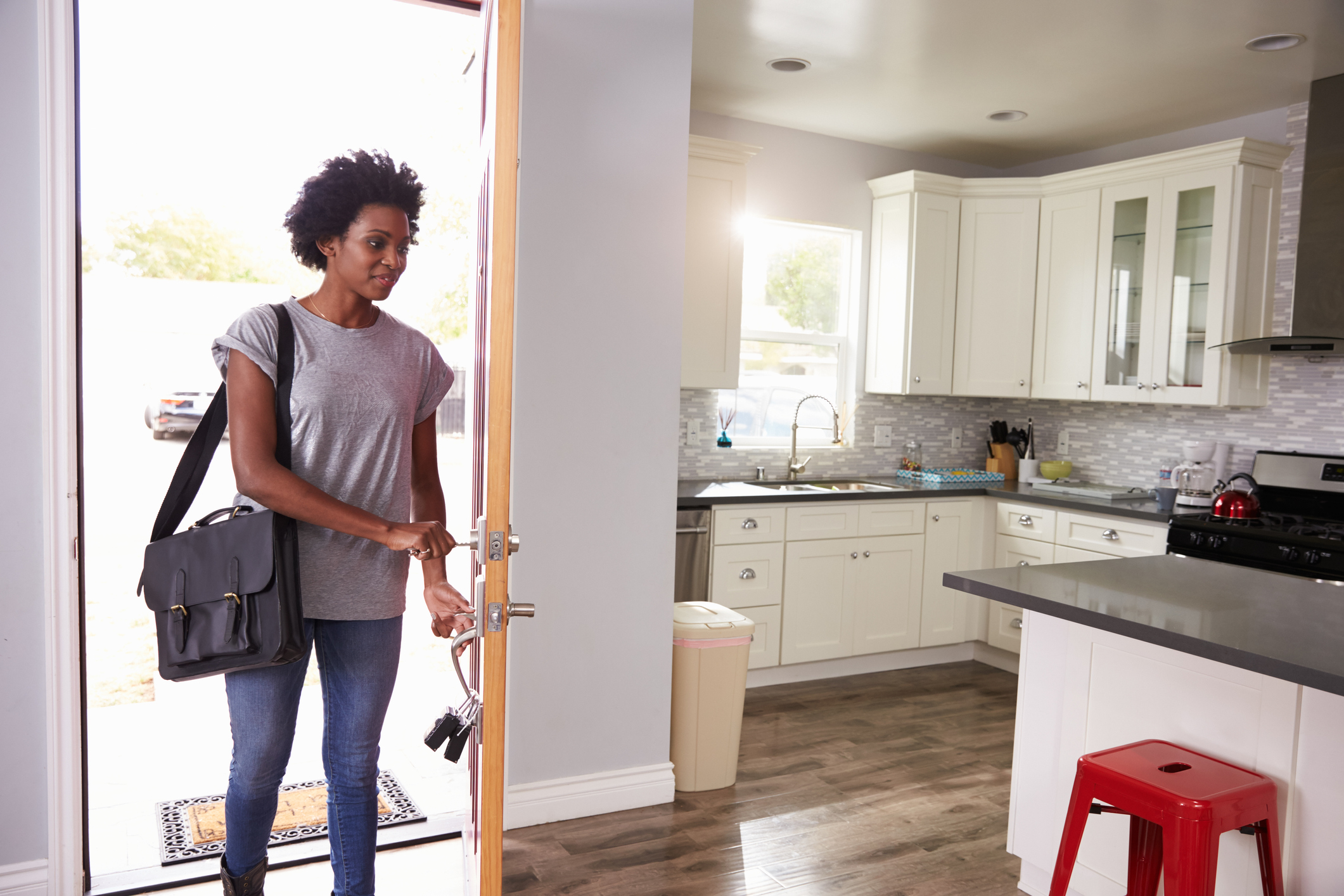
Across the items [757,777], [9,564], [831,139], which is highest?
[831,139]

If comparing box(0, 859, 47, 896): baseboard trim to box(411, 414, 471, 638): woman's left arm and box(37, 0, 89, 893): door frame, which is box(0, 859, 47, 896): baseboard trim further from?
box(411, 414, 471, 638): woman's left arm

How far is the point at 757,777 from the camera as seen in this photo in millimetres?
3033

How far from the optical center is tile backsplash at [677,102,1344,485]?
152 inches

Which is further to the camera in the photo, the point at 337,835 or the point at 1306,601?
the point at 1306,601

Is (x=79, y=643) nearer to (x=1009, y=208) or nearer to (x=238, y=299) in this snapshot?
(x=1009, y=208)

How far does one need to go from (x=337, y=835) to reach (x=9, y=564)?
1.04 m

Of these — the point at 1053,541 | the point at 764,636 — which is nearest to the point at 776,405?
the point at 764,636

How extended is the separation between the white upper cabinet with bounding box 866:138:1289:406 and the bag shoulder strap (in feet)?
11.4

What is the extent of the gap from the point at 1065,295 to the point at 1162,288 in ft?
1.53

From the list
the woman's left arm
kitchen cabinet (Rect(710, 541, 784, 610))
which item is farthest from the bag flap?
kitchen cabinet (Rect(710, 541, 784, 610))

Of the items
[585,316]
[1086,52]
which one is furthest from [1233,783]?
[1086,52]

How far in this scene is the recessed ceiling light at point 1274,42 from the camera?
10.4 feet

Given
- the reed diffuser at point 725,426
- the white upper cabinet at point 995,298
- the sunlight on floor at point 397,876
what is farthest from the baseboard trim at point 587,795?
the white upper cabinet at point 995,298

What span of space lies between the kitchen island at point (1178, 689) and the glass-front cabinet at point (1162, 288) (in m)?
1.80
